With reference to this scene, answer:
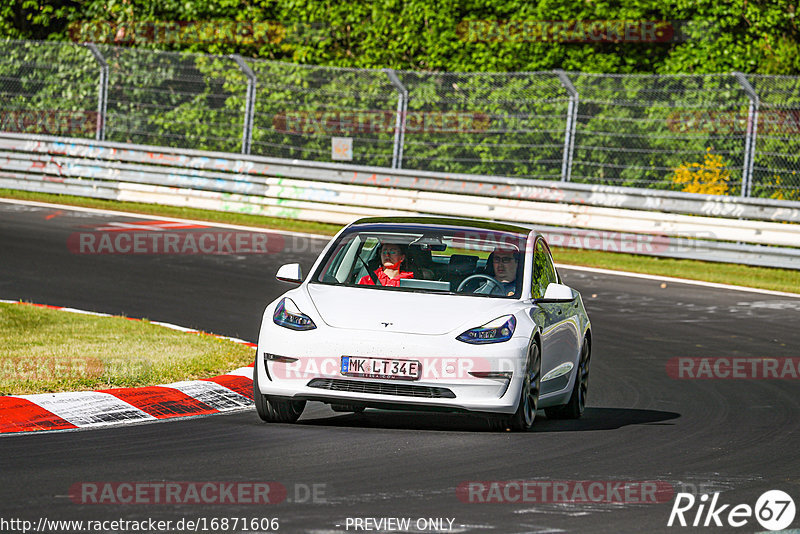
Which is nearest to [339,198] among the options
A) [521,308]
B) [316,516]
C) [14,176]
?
[14,176]

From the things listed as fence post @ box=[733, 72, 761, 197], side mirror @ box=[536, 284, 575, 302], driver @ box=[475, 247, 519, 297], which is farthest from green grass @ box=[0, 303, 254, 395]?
fence post @ box=[733, 72, 761, 197]

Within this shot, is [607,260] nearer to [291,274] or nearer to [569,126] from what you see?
[569,126]

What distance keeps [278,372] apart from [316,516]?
267 centimetres

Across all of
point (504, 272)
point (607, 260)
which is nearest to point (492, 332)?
point (504, 272)

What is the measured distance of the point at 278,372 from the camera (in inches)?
354

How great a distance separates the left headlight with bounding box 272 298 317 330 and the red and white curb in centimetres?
92

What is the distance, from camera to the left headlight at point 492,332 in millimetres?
8922

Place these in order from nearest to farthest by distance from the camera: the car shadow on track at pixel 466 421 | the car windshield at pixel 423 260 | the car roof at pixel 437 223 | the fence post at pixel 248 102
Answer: the car shadow on track at pixel 466 421 < the car windshield at pixel 423 260 < the car roof at pixel 437 223 < the fence post at pixel 248 102

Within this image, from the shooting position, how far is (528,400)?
30.3 feet

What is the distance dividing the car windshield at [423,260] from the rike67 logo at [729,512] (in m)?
2.96

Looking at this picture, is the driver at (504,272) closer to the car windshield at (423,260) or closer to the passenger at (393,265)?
the car windshield at (423,260)

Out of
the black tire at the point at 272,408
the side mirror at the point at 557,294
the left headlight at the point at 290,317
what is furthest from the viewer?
the side mirror at the point at 557,294

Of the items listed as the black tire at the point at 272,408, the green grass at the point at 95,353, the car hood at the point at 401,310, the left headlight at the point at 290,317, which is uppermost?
the car hood at the point at 401,310

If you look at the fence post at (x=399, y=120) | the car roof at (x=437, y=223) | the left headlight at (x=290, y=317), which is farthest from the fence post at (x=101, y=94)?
the left headlight at (x=290, y=317)
